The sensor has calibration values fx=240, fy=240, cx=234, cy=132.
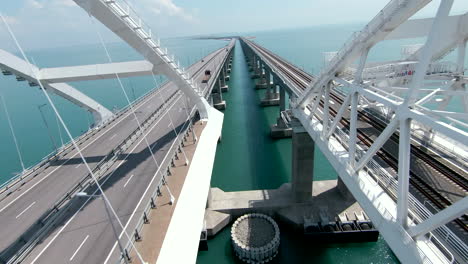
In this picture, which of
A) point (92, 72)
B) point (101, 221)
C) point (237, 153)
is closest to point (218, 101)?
point (237, 153)

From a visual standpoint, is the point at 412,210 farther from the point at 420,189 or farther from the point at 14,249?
the point at 14,249

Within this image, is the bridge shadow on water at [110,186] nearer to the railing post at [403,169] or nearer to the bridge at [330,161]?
the bridge at [330,161]

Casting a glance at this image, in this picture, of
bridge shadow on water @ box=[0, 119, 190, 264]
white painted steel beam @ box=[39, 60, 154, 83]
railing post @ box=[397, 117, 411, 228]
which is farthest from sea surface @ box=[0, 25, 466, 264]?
railing post @ box=[397, 117, 411, 228]

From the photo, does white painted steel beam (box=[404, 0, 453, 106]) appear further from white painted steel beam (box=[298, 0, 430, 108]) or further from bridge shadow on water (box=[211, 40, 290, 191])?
bridge shadow on water (box=[211, 40, 290, 191])

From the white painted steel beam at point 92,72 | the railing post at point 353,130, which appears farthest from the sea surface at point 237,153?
the railing post at point 353,130

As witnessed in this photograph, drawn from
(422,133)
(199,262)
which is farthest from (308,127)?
(199,262)

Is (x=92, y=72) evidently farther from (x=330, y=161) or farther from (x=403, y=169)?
(x=403, y=169)
